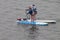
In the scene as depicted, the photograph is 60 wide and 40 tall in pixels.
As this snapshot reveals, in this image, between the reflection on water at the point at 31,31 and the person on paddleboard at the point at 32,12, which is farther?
the person on paddleboard at the point at 32,12

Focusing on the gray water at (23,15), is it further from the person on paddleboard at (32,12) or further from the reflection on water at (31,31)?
the person on paddleboard at (32,12)

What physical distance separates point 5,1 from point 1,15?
22.7 ft

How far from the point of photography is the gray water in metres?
30.0

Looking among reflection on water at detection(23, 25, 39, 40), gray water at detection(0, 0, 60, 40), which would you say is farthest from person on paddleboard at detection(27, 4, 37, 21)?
gray water at detection(0, 0, 60, 40)

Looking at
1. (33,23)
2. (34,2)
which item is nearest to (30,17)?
(33,23)

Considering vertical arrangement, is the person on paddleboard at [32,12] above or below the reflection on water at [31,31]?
above

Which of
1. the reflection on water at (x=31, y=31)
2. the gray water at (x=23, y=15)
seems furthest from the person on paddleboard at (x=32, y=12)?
the gray water at (x=23, y=15)

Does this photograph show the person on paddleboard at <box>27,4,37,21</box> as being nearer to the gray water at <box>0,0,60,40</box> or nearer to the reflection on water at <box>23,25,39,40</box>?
the reflection on water at <box>23,25,39,40</box>

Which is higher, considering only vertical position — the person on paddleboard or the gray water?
the person on paddleboard

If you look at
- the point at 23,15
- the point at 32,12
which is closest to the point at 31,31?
the point at 32,12

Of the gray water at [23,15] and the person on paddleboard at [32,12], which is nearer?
the gray water at [23,15]

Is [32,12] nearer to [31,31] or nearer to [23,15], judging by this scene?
[31,31]

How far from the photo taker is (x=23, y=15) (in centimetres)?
3566

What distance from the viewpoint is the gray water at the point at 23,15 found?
98.4ft
